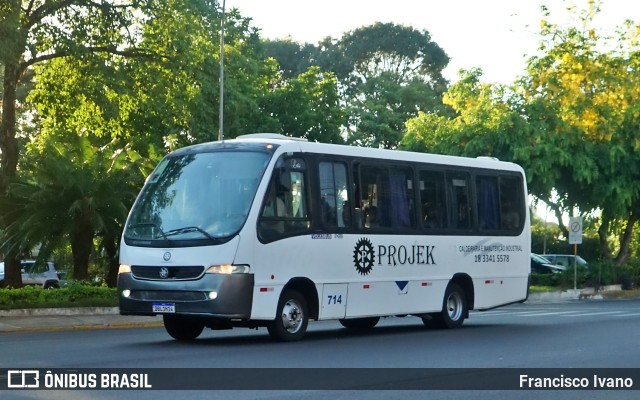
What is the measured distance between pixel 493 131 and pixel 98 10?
1876 centimetres

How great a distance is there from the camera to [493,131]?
4616cm

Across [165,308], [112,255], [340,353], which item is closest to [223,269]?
[165,308]

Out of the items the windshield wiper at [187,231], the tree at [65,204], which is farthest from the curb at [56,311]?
the windshield wiper at [187,231]

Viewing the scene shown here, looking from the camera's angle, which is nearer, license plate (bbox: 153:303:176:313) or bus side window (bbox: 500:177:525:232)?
license plate (bbox: 153:303:176:313)

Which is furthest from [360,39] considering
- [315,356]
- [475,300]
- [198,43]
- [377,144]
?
[315,356]

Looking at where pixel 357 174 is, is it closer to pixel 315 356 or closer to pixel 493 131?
pixel 315 356

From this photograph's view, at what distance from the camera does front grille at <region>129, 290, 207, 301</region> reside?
18.1 meters

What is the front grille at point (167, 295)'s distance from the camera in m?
18.1

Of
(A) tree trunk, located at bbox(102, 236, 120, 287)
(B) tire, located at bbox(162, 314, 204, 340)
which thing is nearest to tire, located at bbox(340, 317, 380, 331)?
(B) tire, located at bbox(162, 314, 204, 340)

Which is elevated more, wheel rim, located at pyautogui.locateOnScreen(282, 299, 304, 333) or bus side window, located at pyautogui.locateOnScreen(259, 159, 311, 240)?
bus side window, located at pyautogui.locateOnScreen(259, 159, 311, 240)

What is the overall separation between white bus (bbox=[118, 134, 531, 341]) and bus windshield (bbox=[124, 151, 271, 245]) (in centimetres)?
2

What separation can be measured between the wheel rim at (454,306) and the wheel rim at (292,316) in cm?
482

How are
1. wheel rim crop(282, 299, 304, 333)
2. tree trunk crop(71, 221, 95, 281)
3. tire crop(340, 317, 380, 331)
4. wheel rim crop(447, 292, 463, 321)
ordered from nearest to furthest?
wheel rim crop(282, 299, 304, 333), wheel rim crop(447, 292, 463, 321), tire crop(340, 317, 380, 331), tree trunk crop(71, 221, 95, 281)

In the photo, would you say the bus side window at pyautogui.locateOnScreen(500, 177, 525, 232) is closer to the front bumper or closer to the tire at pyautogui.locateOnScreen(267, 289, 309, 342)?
the tire at pyautogui.locateOnScreen(267, 289, 309, 342)
